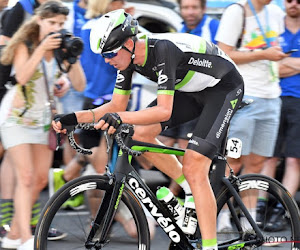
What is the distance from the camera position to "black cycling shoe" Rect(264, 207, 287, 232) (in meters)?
5.53

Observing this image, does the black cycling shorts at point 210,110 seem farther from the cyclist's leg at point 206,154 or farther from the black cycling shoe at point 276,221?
the black cycling shoe at point 276,221

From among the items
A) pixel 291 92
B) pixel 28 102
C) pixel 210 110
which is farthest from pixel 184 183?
pixel 291 92

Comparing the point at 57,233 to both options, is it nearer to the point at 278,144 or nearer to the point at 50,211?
the point at 50,211

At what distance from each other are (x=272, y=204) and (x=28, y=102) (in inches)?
76.9

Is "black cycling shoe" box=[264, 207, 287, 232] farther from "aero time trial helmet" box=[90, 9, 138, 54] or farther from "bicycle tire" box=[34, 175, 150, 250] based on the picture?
"aero time trial helmet" box=[90, 9, 138, 54]

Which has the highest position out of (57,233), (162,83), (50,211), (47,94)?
(162,83)

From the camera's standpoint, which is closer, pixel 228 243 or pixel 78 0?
pixel 228 243

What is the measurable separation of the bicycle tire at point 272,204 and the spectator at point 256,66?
3.51ft

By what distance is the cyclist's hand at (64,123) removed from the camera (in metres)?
4.69

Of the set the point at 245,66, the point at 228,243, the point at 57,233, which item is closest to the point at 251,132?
the point at 245,66

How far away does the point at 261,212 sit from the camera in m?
5.73

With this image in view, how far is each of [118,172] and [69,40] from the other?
4.04ft

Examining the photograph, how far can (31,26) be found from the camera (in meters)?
5.66

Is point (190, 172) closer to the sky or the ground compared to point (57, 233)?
closer to the sky
